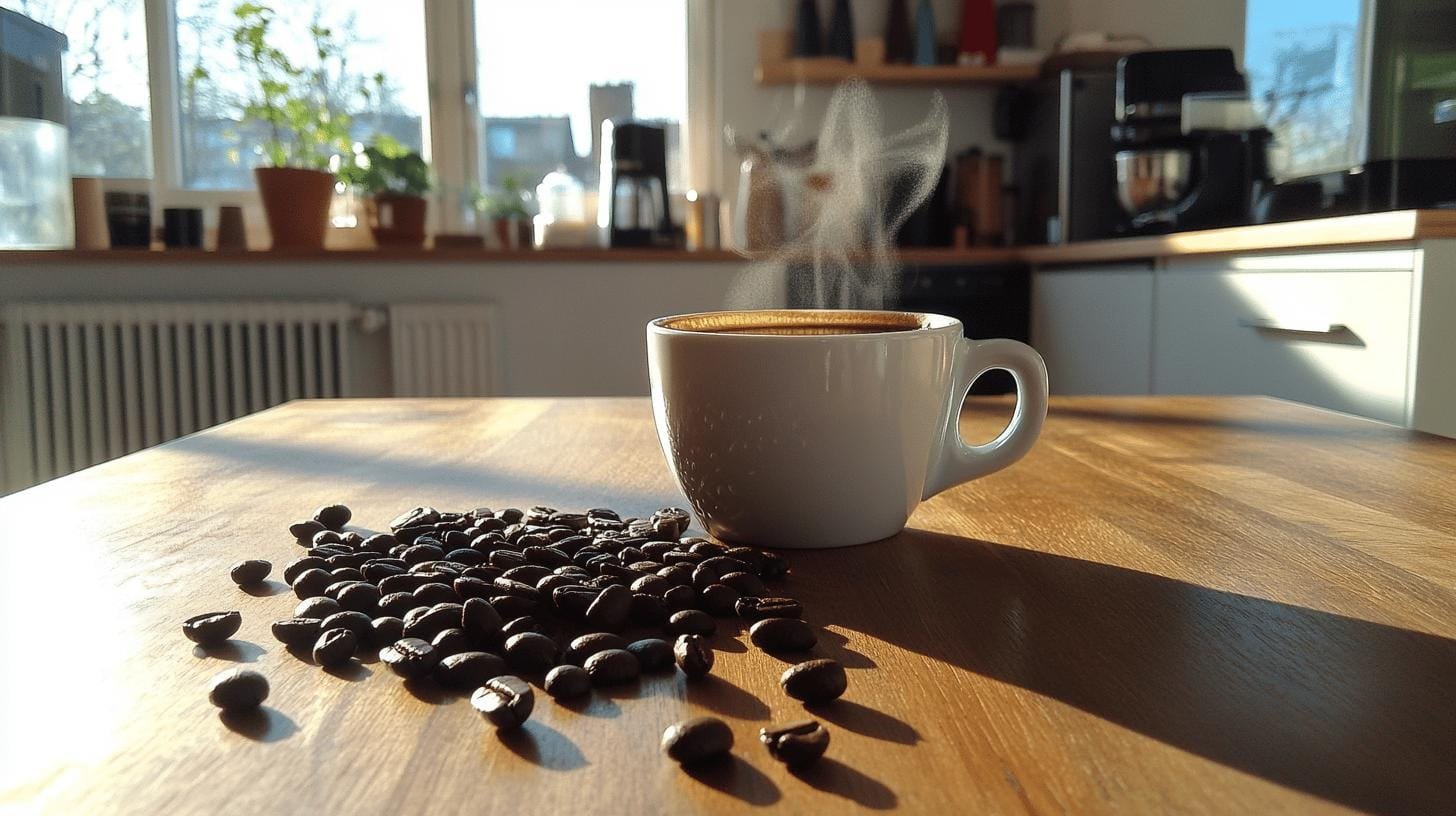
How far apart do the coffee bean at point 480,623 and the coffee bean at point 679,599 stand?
7 cm

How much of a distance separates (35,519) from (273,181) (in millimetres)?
2867

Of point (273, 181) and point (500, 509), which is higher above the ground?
point (273, 181)

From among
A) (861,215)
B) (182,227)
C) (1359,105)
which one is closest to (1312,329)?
(1359,105)

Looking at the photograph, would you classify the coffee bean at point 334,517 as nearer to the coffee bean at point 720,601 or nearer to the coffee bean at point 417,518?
the coffee bean at point 417,518

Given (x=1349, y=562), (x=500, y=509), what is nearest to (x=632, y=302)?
(x=500, y=509)

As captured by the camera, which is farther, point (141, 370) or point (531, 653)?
point (141, 370)

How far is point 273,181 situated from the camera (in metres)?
3.19

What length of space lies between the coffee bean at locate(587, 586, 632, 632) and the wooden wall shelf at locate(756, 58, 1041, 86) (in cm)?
324

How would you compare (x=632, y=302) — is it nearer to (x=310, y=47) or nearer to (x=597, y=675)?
(x=310, y=47)

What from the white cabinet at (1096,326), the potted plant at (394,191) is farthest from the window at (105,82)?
the white cabinet at (1096,326)

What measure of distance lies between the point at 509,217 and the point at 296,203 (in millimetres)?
643

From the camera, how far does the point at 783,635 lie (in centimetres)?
38

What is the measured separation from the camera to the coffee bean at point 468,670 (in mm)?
353

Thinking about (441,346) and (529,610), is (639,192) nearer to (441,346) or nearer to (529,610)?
(441,346)
